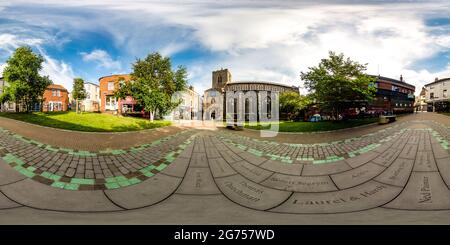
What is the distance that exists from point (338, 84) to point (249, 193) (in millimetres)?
1259

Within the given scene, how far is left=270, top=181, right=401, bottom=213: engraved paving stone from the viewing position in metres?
1.45

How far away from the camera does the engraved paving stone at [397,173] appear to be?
5.00ft

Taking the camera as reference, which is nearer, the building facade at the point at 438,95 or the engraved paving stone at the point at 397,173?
the engraved paving stone at the point at 397,173

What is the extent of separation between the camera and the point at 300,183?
156 cm

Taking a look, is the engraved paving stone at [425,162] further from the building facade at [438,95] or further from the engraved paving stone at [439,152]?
the building facade at [438,95]

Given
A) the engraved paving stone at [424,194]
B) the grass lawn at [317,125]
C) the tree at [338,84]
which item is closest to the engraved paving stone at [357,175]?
the engraved paving stone at [424,194]

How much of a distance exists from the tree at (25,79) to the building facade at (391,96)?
9.42 feet

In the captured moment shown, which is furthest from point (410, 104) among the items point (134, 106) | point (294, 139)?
point (134, 106)

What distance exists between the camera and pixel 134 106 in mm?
1479

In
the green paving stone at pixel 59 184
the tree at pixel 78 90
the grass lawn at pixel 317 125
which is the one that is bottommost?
the green paving stone at pixel 59 184

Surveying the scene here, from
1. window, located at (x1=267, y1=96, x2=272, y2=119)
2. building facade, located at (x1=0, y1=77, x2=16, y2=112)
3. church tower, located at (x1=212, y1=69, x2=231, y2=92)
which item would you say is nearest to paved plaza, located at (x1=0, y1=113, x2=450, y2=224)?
building facade, located at (x1=0, y1=77, x2=16, y2=112)

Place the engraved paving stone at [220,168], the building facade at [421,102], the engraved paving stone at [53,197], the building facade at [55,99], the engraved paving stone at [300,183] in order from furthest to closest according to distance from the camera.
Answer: the building facade at [421,102]
the engraved paving stone at [220,168]
the engraved paving stone at [300,183]
the building facade at [55,99]
the engraved paving stone at [53,197]
